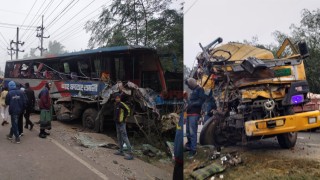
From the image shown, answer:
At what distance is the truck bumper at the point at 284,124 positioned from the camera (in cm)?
130

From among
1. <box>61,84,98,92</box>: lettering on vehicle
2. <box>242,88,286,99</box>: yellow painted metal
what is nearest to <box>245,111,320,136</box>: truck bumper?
<box>242,88,286,99</box>: yellow painted metal

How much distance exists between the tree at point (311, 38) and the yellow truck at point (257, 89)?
0.02 meters

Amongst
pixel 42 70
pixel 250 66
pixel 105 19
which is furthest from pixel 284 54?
pixel 42 70

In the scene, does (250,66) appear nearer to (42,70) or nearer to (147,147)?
(147,147)

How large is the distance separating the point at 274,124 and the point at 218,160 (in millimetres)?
315

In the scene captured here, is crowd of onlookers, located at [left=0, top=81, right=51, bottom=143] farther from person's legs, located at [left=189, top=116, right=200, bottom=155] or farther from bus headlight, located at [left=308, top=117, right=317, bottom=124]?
bus headlight, located at [left=308, top=117, right=317, bottom=124]

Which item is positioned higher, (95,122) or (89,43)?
(89,43)

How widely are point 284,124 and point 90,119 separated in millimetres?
6144

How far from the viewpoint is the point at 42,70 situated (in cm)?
961

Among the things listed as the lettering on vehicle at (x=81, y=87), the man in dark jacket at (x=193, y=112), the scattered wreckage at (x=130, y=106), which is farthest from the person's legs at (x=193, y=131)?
the lettering on vehicle at (x=81, y=87)

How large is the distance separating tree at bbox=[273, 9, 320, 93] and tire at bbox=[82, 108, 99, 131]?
560 centimetres

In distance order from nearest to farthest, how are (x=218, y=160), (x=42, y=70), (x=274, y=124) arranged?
1. (x=274, y=124)
2. (x=218, y=160)
3. (x=42, y=70)

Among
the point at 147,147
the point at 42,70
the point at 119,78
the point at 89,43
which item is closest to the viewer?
the point at 119,78

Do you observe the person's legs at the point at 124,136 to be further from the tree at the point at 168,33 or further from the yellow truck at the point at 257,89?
the yellow truck at the point at 257,89
